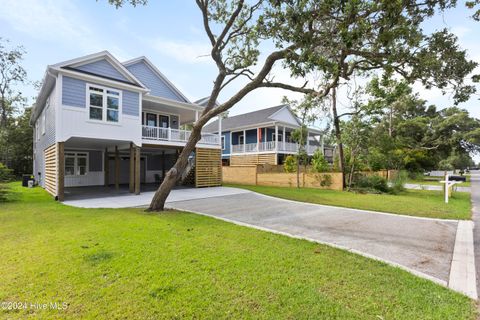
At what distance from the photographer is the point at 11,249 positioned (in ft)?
14.1

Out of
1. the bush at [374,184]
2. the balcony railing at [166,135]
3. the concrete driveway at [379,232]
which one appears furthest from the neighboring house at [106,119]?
the bush at [374,184]

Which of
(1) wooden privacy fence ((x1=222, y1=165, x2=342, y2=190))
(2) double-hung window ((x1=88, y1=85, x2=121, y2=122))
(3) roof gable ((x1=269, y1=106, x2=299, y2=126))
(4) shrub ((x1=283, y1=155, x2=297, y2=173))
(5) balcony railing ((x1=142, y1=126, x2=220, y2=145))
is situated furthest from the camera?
(3) roof gable ((x1=269, y1=106, x2=299, y2=126))

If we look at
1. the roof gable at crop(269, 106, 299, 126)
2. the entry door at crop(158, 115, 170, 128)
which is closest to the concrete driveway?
the entry door at crop(158, 115, 170, 128)

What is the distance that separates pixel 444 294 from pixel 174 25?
11.1 m

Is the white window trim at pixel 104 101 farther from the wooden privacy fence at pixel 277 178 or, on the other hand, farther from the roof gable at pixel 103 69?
the wooden privacy fence at pixel 277 178

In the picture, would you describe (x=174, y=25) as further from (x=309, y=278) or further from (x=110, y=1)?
(x=309, y=278)

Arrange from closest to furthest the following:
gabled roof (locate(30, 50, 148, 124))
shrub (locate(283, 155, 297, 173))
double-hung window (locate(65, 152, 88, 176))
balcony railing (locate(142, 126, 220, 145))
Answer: gabled roof (locate(30, 50, 148, 124)), balcony railing (locate(142, 126, 220, 145)), double-hung window (locate(65, 152, 88, 176)), shrub (locate(283, 155, 297, 173))

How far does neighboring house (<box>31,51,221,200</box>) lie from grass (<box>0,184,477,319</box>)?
693 cm

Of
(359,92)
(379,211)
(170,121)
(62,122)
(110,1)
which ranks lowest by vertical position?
(379,211)

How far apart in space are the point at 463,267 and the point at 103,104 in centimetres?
1327

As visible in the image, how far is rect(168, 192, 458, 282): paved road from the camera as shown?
4.24 m

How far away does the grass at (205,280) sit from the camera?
256 cm

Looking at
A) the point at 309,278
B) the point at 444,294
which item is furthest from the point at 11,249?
the point at 444,294

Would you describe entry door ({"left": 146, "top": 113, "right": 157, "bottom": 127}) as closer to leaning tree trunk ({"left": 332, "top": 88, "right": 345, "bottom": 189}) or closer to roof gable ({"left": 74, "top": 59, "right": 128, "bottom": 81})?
roof gable ({"left": 74, "top": 59, "right": 128, "bottom": 81})
